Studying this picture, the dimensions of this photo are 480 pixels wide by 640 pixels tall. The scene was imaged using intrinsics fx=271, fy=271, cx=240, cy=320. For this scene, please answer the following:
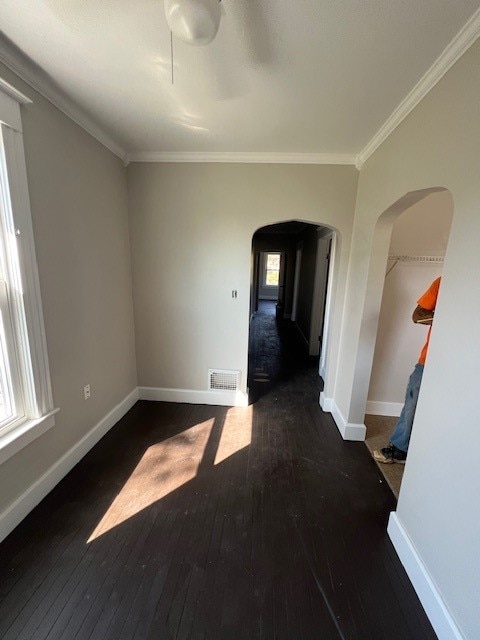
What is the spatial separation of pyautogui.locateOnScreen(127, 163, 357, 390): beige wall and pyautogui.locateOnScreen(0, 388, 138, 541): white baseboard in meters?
0.69

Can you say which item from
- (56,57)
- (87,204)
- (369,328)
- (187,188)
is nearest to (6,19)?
(56,57)

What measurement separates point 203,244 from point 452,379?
2.26 metres

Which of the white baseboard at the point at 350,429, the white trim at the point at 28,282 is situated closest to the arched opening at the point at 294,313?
the white baseboard at the point at 350,429

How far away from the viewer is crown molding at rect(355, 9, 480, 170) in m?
1.12

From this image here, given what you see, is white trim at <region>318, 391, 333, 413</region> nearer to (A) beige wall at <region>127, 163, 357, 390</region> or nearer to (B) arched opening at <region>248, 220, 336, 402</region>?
(B) arched opening at <region>248, 220, 336, 402</region>

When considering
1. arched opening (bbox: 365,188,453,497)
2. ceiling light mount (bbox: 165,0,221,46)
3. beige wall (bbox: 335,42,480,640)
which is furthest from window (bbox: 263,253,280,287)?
ceiling light mount (bbox: 165,0,221,46)

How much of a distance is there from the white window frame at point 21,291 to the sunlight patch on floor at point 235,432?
1.30 metres

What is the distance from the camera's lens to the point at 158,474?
2.01m

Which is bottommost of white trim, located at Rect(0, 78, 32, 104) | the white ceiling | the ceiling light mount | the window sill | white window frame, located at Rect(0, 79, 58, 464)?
Result: the window sill

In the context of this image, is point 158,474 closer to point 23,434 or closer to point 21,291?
point 23,434

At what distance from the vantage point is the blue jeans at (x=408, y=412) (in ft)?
6.69

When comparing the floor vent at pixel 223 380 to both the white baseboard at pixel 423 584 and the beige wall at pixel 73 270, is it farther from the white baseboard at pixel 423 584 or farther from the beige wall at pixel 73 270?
the white baseboard at pixel 423 584

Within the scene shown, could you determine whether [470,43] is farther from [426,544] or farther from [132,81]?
[426,544]

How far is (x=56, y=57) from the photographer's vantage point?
140cm
